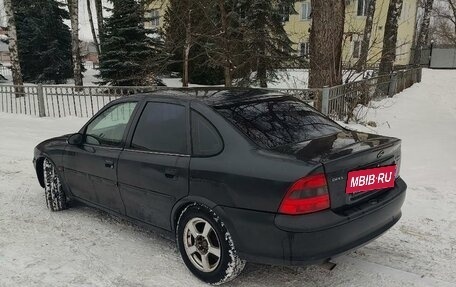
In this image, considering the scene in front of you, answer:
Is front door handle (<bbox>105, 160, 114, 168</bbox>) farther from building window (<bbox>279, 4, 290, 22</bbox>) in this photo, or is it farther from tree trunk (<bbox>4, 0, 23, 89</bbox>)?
building window (<bbox>279, 4, 290, 22</bbox>)

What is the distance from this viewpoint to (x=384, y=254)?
3801 millimetres

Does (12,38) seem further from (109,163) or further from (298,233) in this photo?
(298,233)

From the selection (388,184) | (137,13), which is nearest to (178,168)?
(388,184)

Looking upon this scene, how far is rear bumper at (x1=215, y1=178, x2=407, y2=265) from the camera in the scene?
9.23 feet

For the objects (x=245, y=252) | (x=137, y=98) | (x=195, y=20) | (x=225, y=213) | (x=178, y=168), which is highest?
(x=195, y=20)

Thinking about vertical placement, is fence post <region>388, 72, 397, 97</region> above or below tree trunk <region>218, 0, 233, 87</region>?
below

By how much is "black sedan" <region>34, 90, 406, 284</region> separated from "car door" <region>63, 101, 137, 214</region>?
0.02 metres

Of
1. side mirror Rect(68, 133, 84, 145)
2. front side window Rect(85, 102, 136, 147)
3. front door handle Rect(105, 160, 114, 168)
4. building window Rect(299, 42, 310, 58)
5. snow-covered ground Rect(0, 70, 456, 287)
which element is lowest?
snow-covered ground Rect(0, 70, 456, 287)

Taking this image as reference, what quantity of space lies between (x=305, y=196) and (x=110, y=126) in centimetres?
242

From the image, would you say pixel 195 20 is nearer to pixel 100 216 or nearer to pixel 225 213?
pixel 100 216

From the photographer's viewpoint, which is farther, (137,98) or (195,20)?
(195,20)

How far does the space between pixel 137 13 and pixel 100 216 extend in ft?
52.3

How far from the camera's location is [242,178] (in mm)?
2988

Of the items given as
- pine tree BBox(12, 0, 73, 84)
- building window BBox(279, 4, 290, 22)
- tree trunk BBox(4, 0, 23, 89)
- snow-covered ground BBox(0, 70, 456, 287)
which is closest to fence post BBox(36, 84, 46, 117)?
tree trunk BBox(4, 0, 23, 89)
